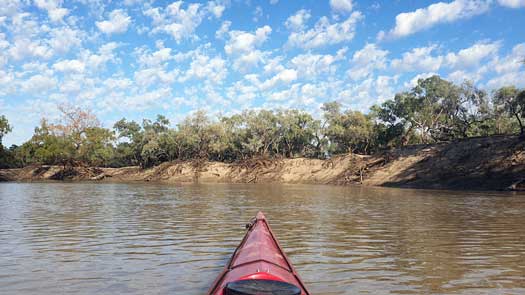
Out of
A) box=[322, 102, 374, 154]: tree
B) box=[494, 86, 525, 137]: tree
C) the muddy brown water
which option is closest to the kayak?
the muddy brown water

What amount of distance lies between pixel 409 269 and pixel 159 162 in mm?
74329

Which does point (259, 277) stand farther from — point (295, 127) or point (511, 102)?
point (295, 127)

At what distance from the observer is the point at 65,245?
12250 millimetres

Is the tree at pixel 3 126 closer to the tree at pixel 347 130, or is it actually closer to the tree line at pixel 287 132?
the tree line at pixel 287 132

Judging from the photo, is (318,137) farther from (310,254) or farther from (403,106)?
(310,254)

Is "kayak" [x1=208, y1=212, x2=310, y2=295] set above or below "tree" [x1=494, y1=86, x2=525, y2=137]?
below

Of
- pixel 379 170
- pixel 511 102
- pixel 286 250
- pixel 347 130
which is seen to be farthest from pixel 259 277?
pixel 347 130

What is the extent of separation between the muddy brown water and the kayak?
1736mm

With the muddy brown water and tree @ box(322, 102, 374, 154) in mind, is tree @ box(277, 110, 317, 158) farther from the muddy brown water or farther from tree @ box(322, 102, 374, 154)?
the muddy brown water

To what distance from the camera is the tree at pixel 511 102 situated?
4459cm

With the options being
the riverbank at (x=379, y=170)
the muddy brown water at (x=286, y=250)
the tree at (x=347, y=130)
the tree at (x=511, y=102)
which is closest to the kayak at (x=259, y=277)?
the muddy brown water at (x=286, y=250)

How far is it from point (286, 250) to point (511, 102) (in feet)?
149

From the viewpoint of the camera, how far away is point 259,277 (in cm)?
562

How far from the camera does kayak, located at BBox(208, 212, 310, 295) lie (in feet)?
17.3
